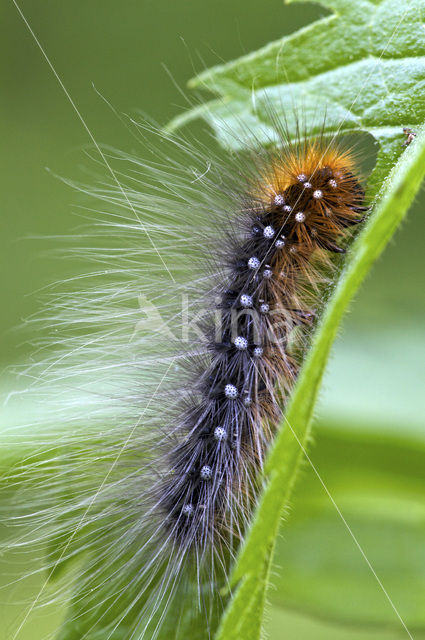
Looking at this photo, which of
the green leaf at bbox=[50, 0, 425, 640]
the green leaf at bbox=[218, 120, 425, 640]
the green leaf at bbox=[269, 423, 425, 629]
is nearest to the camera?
the green leaf at bbox=[218, 120, 425, 640]

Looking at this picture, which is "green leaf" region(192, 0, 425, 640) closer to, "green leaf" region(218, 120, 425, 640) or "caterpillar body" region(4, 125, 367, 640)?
"caterpillar body" region(4, 125, 367, 640)

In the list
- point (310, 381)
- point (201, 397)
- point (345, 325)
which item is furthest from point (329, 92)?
point (310, 381)

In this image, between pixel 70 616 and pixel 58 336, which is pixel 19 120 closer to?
pixel 58 336

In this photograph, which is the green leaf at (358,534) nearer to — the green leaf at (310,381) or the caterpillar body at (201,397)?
the caterpillar body at (201,397)

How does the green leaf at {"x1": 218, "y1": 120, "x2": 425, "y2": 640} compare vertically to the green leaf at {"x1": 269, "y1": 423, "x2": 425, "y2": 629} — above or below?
above

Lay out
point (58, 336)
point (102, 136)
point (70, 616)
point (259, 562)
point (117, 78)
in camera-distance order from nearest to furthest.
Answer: point (259, 562) → point (70, 616) → point (58, 336) → point (102, 136) → point (117, 78)

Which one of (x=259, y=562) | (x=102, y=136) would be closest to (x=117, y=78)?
(x=102, y=136)

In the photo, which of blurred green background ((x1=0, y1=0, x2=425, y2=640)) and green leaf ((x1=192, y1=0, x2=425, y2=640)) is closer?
green leaf ((x1=192, y1=0, x2=425, y2=640))

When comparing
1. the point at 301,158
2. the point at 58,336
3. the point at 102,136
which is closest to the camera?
the point at 301,158

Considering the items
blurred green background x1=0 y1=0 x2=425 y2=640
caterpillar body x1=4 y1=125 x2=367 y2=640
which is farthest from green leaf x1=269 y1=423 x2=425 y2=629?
→ caterpillar body x1=4 y1=125 x2=367 y2=640
